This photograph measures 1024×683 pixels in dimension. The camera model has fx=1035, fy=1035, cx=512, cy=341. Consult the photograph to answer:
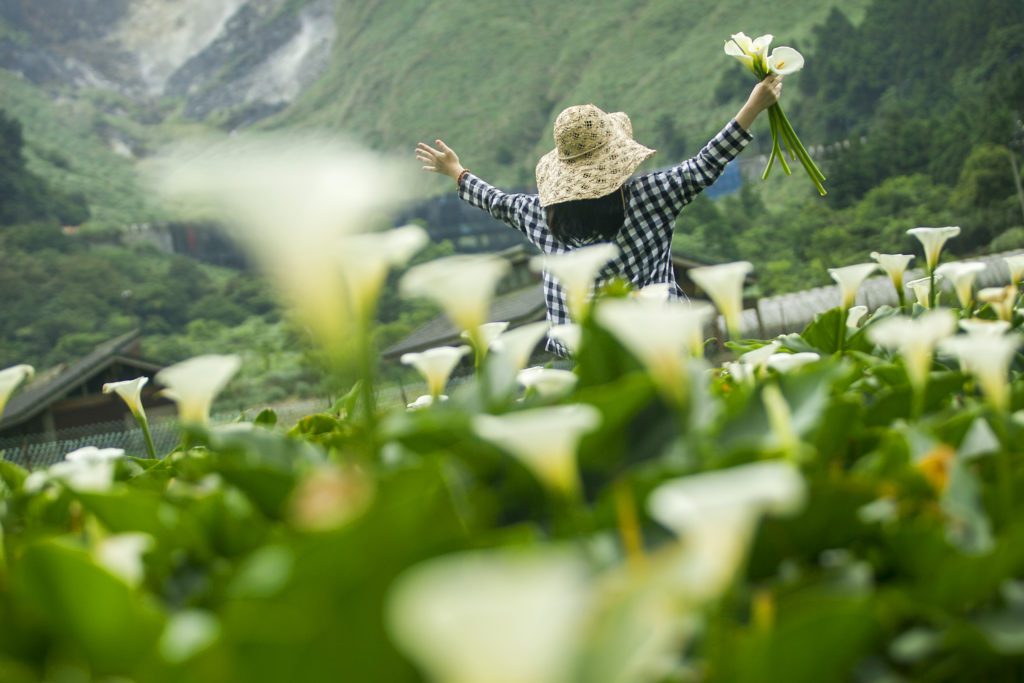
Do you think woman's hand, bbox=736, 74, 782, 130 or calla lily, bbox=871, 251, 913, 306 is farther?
woman's hand, bbox=736, 74, 782, 130

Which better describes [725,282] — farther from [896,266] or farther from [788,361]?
[896,266]

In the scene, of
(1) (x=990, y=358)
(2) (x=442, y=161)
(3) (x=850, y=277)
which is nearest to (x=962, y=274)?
(3) (x=850, y=277)

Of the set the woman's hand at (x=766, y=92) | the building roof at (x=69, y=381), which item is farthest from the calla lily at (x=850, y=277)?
the building roof at (x=69, y=381)

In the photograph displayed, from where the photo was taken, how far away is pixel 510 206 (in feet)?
12.7

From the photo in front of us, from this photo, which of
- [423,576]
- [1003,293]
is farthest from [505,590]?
[1003,293]

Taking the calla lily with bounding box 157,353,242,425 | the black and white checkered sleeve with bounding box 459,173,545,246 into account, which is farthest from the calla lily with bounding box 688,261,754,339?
the black and white checkered sleeve with bounding box 459,173,545,246

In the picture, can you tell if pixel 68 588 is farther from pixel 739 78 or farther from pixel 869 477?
pixel 739 78

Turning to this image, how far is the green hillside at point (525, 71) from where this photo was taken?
212 ft

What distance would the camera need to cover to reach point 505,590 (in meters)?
0.47

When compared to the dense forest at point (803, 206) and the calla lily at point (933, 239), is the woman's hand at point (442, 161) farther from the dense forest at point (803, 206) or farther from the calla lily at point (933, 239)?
the dense forest at point (803, 206)

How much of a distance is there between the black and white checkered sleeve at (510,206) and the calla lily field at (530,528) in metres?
2.62

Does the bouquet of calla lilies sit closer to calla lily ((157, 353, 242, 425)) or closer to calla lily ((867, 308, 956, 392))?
calla lily ((867, 308, 956, 392))

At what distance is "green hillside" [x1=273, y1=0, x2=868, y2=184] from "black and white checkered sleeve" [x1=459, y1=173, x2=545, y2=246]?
56.9m

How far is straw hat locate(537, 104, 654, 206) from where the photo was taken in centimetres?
354
